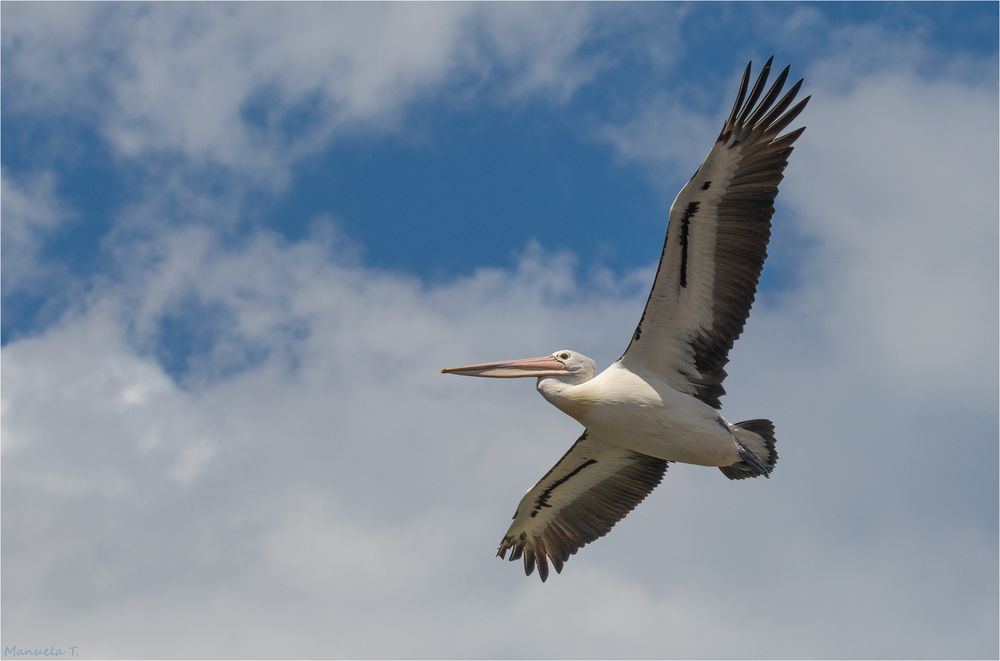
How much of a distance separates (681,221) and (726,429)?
256cm

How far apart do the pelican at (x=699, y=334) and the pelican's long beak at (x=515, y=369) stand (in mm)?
13

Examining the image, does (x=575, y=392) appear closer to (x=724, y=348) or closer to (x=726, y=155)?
(x=724, y=348)

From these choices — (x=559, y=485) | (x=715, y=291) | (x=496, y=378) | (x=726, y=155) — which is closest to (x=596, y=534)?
(x=559, y=485)

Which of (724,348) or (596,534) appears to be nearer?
(724,348)

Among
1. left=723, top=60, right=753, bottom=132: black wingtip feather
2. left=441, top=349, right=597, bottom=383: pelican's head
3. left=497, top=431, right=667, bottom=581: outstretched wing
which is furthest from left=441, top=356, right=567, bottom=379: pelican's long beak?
left=723, top=60, right=753, bottom=132: black wingtip feather

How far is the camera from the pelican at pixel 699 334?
1549 centimetres

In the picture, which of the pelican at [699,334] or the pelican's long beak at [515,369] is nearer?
the pelican at [699,334]

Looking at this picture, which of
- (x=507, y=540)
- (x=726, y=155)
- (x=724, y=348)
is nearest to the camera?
(x=726, y=155)

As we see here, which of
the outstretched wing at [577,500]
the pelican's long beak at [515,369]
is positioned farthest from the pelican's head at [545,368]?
the outstretched wing at [577,500]

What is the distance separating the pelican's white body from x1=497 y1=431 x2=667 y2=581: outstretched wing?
1.29 m

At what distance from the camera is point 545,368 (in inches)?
672

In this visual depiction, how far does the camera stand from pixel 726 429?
53.5 feet

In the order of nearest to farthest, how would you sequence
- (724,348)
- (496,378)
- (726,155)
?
1. (726,155)
2. (724,348)
3. (496,378)

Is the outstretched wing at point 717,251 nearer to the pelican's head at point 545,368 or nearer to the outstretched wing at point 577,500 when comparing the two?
the pelican's head at point 545,368
